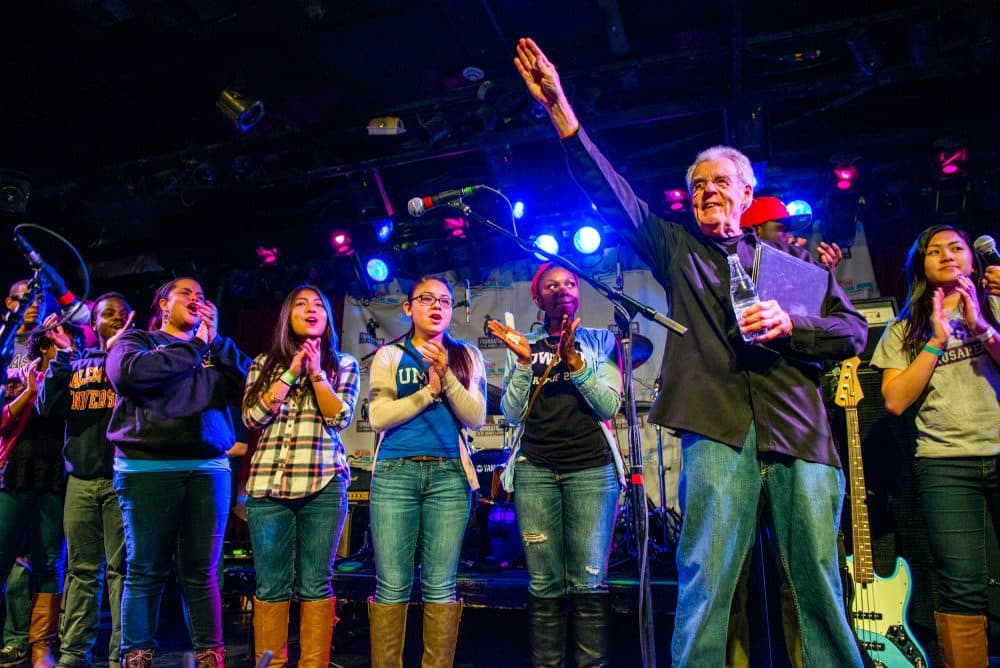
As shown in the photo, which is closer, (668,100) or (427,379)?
(427,379)

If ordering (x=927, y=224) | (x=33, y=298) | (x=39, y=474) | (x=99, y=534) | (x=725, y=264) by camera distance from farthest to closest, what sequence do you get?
(x=927, y=224) → (x=39, y=474) → (x=99, y=534) → (x=33, y=298) → (x=725, y=264)

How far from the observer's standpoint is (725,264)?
7.18 ft

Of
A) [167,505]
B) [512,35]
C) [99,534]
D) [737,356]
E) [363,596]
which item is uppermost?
[512,35]

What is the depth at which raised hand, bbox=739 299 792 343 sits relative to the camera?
1.81m

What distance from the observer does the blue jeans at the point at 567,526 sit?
2969mm

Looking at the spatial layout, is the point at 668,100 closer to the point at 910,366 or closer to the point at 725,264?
the point at 910,366

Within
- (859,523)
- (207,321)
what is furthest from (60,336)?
(859,523)

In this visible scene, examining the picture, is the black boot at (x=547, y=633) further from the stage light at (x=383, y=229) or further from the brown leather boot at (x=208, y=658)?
the stage light at (x=383, y=229)

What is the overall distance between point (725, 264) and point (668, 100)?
374cm

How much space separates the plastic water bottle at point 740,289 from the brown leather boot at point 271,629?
2.53 meters

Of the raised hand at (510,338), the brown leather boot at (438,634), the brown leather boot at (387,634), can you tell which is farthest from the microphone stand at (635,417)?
the brown leather boot at (387,634)

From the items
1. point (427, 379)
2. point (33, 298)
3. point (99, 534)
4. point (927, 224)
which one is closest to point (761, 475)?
point (427, 379)

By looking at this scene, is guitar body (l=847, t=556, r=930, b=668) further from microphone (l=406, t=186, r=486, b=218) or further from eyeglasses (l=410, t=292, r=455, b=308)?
microphone (l=406, t=186, r=486, b=218)

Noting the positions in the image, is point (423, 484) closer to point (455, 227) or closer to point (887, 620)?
point (887, 620)
